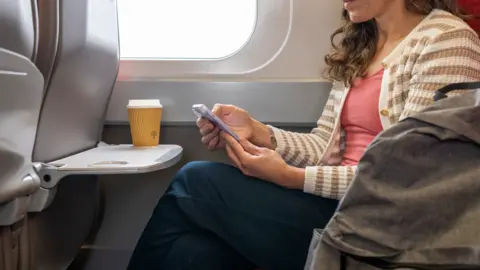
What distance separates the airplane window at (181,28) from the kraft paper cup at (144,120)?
22cm

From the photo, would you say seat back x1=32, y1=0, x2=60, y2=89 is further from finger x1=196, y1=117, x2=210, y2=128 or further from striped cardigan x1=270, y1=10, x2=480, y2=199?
striped cardigan x1=270, y1=10, x2=480, y2=199

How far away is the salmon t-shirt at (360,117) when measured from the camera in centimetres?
121

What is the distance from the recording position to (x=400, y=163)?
750 millimetres

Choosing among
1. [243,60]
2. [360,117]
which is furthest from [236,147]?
[243,60]

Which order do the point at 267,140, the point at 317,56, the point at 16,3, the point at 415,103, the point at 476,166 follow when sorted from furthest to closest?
the point at 317,56 → the point at 267,140 → the point at 415,103 → the point at 16,3 → the point at 476,166

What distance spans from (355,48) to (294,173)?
0.40 meters

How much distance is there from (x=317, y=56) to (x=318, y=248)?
0.78 m

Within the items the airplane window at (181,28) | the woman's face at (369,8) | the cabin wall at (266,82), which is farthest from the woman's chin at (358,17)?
the airplane window at (181,28)

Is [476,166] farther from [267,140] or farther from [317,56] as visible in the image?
[317,56]

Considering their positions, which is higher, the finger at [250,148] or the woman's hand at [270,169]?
the finger at [250,148]

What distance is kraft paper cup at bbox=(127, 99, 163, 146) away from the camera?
1.32m

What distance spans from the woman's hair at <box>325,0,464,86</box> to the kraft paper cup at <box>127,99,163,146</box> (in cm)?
42

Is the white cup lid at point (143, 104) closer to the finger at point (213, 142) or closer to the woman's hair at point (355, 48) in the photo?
the finger at point (213, 142)

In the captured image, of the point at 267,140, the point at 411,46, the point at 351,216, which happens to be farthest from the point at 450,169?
the point at 267,140
